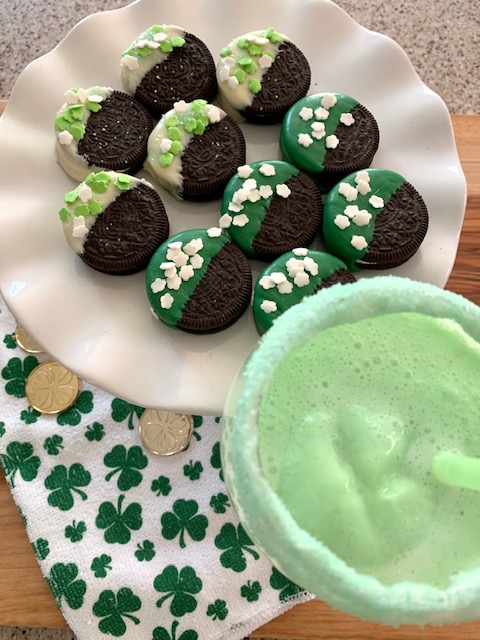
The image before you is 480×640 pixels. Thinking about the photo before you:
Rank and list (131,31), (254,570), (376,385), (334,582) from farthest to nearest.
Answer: (131,31) < (254,570) < (376,385) < (334,582)

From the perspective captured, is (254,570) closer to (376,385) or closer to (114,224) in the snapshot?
(376,385)

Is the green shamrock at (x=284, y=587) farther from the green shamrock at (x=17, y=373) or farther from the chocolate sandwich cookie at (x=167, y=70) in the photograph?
the chocolate sandwich cookie at (x=167, y=70)

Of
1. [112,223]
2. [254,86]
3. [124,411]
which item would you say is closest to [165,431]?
[124,411]

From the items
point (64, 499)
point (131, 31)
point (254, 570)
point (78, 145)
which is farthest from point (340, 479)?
point (131, 31)

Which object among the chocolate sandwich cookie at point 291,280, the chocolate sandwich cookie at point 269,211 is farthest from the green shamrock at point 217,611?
the chocolate sandwich cookie at point 269,211

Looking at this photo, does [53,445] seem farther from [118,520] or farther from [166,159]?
[166,159]
